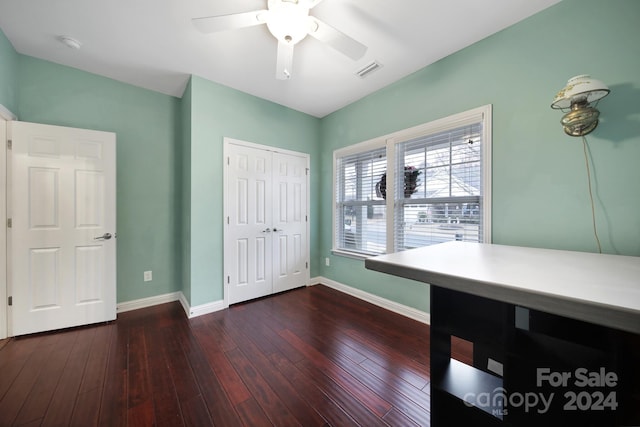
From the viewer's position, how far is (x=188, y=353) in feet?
6.32

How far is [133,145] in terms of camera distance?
2795 mm

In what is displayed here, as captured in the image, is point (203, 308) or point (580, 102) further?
point (203, 308)

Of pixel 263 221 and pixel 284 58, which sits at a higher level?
pixel 284 58

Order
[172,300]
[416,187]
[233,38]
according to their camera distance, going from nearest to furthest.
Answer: [233,38]
[416,187]
[172,300]

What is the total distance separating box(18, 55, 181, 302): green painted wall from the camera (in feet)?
7.75

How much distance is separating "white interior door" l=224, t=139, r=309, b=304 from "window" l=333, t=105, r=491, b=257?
0.60m

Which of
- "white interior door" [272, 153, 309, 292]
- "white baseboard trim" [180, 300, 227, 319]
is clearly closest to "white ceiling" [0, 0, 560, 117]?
"white interior door" [272, 153, 309, 292]

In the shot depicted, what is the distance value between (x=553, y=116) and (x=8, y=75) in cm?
457

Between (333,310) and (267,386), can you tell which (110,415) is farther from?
(333,310)

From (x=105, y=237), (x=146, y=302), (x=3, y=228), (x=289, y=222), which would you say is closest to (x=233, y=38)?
(x=289, y=222)

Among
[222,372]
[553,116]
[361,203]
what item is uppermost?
[553,116]

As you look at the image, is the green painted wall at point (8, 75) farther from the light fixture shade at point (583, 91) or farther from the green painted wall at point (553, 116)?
the light fixture shade at point (583, 91)

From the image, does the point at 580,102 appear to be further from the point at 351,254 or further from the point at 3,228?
the point at 3,228

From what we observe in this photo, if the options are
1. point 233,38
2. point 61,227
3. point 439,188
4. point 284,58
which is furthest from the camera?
point 439,188
